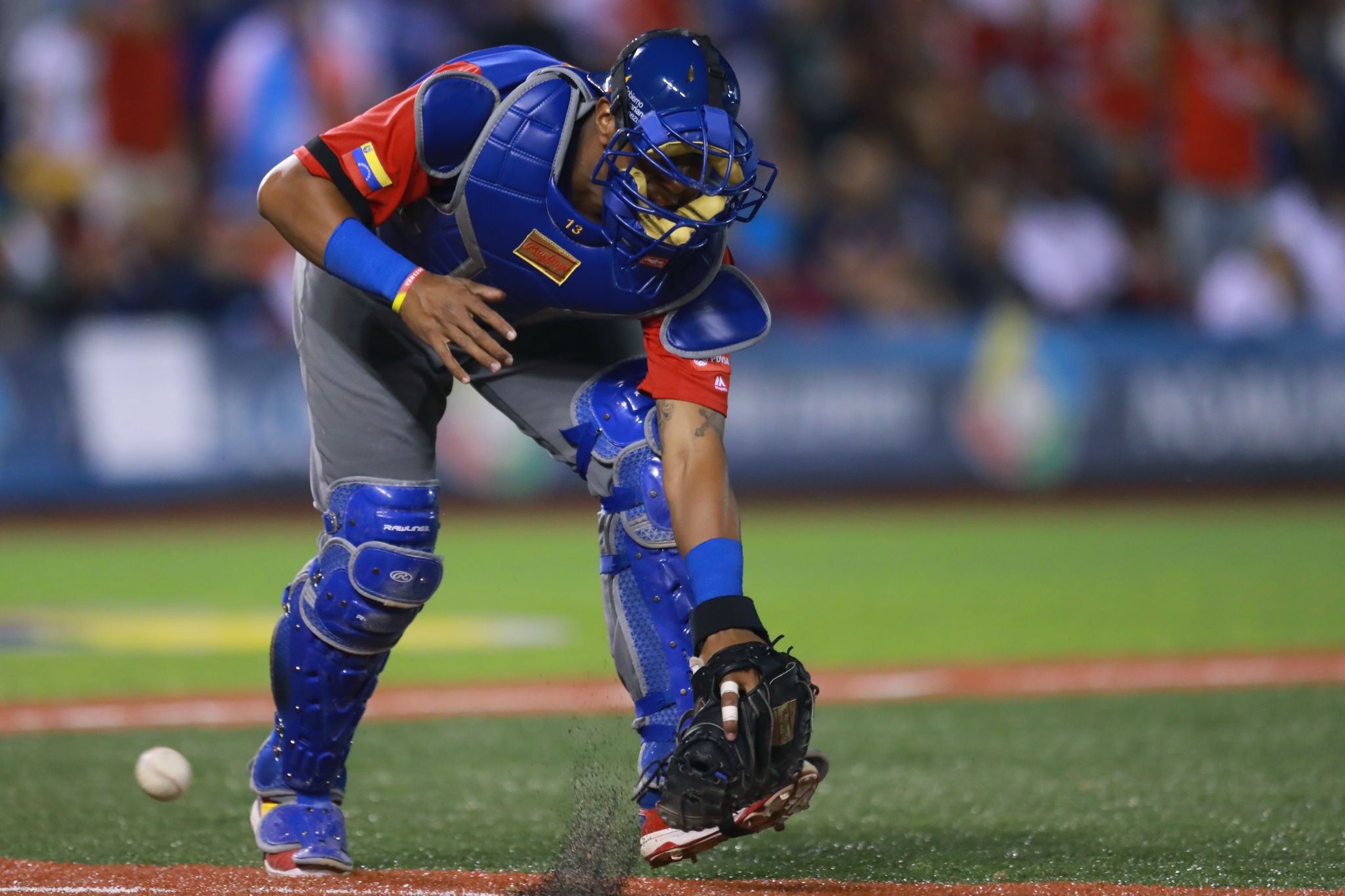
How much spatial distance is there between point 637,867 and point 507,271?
1.34m

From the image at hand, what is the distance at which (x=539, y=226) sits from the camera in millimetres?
3740

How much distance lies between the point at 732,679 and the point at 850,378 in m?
9.39

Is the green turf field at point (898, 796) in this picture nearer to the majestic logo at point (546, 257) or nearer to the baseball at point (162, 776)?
the baseball at point (162, 776)

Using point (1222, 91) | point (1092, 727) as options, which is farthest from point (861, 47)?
point (1092, 727)

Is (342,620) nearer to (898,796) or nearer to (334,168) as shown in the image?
(334,168)

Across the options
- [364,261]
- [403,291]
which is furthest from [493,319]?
[364,261]

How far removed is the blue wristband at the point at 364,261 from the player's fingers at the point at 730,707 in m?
1.02

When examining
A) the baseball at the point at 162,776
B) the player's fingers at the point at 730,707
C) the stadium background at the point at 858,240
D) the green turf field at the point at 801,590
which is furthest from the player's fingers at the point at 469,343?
the stadium background at the point at 858,240

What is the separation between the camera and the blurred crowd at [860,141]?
12.0 meters

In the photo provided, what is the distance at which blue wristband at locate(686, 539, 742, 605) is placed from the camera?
11.5 ft

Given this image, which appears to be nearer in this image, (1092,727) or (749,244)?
(1092,727)

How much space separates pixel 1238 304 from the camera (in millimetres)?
13117

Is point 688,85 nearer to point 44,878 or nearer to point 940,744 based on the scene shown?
point 44,878

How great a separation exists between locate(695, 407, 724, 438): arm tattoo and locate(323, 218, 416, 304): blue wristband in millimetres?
677
